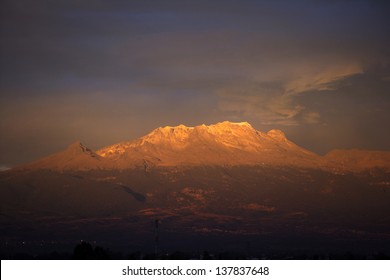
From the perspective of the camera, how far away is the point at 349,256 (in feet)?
642
